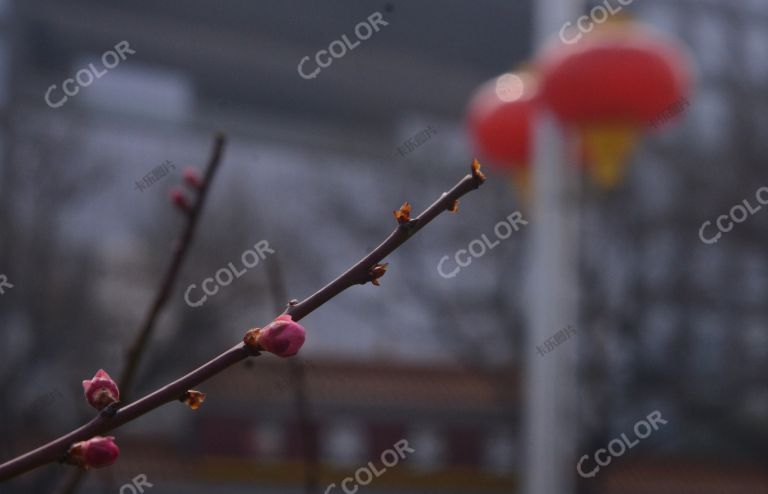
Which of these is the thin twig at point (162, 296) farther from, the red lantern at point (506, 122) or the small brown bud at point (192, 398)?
the red lantern at point (506, 122)

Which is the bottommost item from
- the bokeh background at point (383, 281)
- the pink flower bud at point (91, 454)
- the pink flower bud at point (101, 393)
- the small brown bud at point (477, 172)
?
the pink flower bud at point (91, 454)

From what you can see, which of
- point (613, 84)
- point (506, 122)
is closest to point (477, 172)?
→ point (613, 84)

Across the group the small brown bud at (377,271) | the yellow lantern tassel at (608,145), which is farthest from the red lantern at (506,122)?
the small brown bud at (377,271)

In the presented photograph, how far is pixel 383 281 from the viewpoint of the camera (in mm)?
8195

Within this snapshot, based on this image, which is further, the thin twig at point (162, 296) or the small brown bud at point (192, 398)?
the thin twig at point (162, 296)

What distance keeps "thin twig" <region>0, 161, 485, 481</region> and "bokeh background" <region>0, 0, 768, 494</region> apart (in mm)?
4208

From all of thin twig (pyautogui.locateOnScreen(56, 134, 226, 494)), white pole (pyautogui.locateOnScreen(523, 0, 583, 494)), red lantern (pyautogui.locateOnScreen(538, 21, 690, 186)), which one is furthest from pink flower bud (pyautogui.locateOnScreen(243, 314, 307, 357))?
white pole (pyautogui.locateOnScreen(523, 0, 583, 494))

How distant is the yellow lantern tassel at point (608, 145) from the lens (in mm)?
2494

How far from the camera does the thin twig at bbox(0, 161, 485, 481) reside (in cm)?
28

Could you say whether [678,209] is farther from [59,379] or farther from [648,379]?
[59,379]

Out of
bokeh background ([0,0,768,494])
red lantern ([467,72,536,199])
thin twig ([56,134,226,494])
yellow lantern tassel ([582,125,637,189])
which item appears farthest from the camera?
bokeh background ([0,0,768,494])

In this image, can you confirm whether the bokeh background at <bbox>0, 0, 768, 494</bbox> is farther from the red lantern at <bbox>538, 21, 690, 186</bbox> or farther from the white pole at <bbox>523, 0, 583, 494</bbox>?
the red lantern at <bbox>538, 21, 690, 186</bbox>

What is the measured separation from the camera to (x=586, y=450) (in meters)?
6.75

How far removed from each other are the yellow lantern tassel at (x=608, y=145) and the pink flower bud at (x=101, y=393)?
7.55ft
